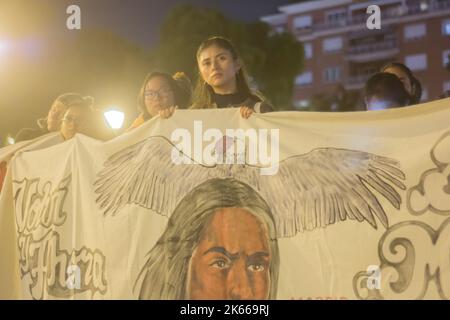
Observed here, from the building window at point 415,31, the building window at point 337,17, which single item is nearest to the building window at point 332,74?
the building window at point 337,17

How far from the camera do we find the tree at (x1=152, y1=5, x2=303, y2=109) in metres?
28.0

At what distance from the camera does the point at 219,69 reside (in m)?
4.12

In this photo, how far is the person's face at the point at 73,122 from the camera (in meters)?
4.76

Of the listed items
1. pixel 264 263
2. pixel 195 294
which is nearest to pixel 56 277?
pixel 195 294

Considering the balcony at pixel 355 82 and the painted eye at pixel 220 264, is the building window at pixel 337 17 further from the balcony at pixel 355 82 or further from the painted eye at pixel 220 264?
the painted eye at pixel 220 264

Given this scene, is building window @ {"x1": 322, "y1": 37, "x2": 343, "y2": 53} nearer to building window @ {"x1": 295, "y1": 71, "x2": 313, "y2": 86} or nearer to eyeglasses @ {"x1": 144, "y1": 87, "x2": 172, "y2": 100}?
building window @ {"x1": 295, "y1": 71, "x2": 313, "y2": 86}

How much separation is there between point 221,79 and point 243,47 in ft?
94.2

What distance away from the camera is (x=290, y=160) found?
3650 mm

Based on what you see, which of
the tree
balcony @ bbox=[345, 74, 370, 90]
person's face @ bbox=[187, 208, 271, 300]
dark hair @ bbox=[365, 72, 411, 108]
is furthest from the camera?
balcony @ bbox=[345, 74, 370, 90]

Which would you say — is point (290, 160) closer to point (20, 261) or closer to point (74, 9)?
point (20, 261)

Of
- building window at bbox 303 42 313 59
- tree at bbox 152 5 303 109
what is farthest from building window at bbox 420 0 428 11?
tree at bbox 152 5 303 109

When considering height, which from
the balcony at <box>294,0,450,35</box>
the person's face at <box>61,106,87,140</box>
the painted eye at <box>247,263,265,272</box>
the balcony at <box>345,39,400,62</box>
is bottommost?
the painted eye at <box>247,263,265,272</box>

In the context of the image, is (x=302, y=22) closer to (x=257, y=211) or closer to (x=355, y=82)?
(x=355, y=82)

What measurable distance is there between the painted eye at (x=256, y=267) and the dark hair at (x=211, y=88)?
3.36ft
